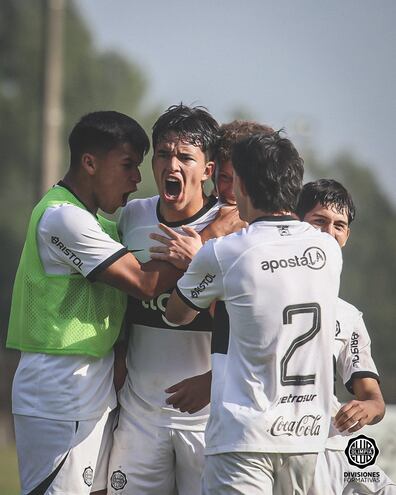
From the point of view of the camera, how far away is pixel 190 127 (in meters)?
5.33

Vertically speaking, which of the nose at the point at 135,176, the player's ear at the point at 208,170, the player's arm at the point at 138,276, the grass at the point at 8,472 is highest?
the player's ear at the point at 208,170

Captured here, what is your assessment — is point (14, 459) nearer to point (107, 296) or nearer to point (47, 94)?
point (47, 94)

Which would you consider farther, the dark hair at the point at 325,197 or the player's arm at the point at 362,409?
the dark hair at the point at 325,197

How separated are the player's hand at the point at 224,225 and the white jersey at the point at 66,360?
45cm

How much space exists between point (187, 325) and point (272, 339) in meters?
0.98

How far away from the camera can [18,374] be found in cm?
521

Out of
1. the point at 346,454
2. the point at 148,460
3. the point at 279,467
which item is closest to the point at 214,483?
the point at 279,467

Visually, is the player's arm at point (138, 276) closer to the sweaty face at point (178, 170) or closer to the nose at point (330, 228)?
the sweaty face at point (178, 170)

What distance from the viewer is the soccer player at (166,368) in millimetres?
A: 5285

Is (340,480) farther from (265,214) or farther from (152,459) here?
(265,214)

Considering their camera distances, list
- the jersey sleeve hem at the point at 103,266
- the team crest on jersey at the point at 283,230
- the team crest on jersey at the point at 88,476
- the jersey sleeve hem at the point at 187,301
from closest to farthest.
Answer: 1. the team crest on jersey at the point at 283,230
2. the jersey sleeve hem at the point at 187,301
3. the jersey sleeve hem at the point at 103,266
4. the team crest on jersey at the point at 88,476

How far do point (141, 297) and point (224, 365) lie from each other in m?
0.72

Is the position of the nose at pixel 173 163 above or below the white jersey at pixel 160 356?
above

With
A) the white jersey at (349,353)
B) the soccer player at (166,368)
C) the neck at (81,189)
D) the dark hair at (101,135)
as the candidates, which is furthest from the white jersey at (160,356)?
the white jersey at (349,353)
